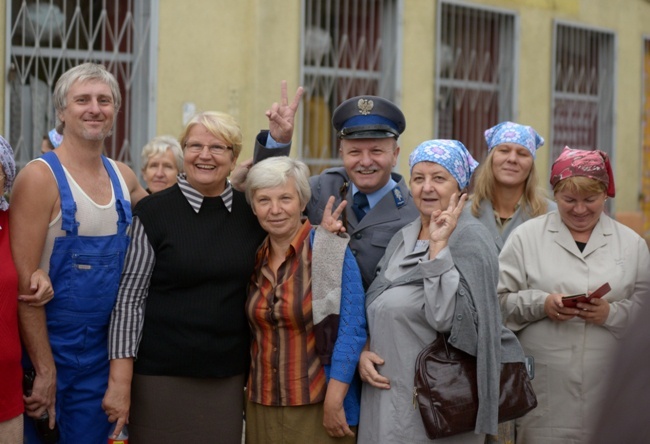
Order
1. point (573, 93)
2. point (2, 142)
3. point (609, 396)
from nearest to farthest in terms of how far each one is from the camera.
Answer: point (609, 396)
point (2, 142)
point (573, 93)

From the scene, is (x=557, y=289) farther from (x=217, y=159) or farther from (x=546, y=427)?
(x=217, y=159)

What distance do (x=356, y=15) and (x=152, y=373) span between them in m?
5.87

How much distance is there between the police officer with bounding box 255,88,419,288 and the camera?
379 centimetres

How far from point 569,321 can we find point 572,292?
0.39ft

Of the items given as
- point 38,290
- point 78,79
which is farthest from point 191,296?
point 78,79

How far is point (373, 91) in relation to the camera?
901 cm

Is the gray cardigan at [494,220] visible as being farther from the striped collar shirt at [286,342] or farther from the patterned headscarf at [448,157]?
the striped collar shirt at [286,342]

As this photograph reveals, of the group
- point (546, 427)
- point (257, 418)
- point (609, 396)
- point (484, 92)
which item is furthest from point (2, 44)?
point (609, 396)

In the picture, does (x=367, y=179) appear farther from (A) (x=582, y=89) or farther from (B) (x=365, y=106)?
(A) (x=582, y=89)

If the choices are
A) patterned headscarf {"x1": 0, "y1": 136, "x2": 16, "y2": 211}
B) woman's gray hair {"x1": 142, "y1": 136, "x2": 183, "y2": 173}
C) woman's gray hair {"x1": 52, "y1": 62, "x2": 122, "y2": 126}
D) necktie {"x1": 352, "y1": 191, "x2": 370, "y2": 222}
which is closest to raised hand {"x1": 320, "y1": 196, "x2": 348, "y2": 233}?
necktie {"x1": 352, "y1": 191, "x2": 370, "y2": 222}

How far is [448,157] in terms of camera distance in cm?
354

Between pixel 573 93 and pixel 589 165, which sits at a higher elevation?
pixel 573 93

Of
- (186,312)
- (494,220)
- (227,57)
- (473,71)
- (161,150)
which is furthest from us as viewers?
(473,71)

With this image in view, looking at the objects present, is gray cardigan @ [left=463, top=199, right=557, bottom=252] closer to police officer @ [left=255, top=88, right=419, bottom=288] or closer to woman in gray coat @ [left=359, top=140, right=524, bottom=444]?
police officer @ [left=255, top=88, right=419, bottom=288]
